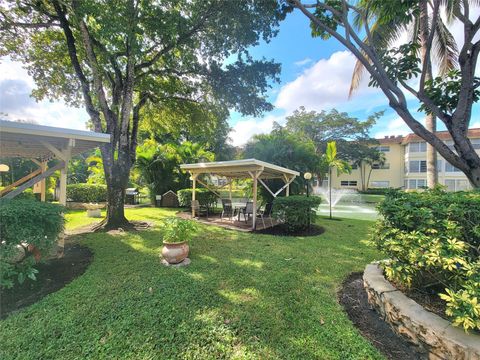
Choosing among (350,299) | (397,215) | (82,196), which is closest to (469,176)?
(397,215)

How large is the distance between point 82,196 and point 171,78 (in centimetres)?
1025

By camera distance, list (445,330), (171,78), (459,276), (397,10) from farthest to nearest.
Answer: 1. (171,78)
2. (397,10)
3. (459,276)
4. (445,330)

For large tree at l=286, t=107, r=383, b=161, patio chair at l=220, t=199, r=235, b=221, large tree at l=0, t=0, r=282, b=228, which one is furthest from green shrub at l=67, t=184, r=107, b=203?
large tree at l=286, t=107, r=383, b=161

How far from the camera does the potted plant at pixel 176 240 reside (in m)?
4.73

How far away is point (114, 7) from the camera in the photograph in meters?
5.95

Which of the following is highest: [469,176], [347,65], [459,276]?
[347,65]

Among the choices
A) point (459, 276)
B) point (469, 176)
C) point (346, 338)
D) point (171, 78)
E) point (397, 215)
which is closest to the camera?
point (459, 276)

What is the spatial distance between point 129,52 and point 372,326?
8.95 m

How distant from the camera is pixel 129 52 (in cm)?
680

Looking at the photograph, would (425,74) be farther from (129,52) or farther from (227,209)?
(227,209)

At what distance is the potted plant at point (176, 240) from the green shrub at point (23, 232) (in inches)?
79.1

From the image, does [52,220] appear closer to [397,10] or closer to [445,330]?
[445,330]

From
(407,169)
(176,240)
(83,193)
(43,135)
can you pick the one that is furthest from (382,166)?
(43,135)

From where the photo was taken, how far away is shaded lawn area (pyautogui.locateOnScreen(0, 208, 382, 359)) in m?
2.39
